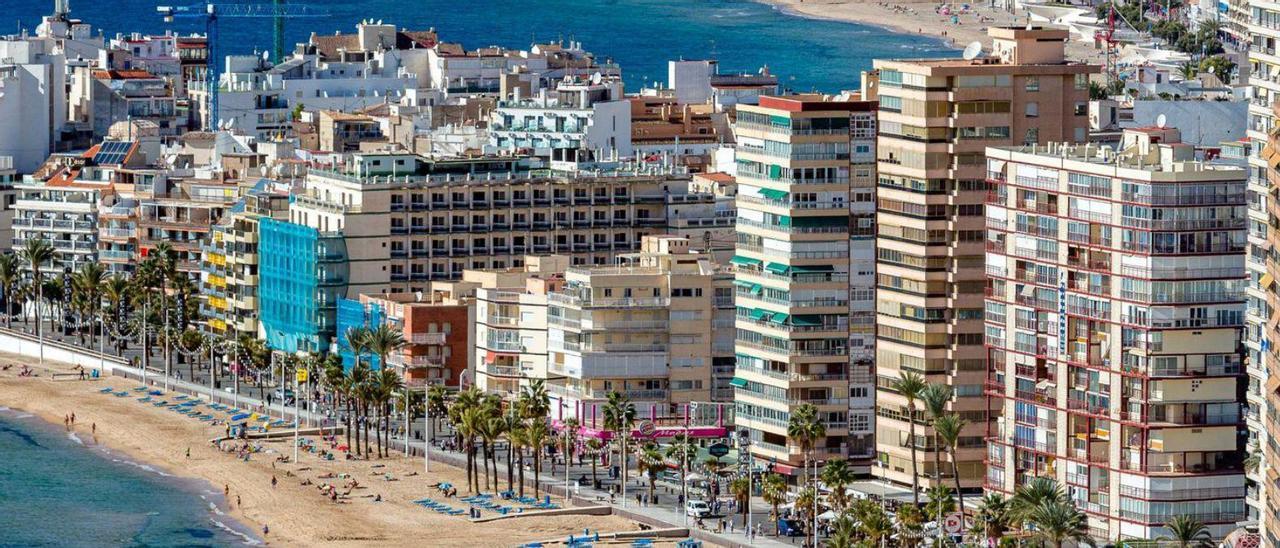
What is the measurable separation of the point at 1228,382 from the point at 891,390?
24042 mm

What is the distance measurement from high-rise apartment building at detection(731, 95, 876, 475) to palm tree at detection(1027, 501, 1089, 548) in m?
31.5

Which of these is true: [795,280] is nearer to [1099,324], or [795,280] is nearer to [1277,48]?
[1099,324]

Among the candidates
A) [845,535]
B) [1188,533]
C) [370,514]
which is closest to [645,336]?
[370,514]

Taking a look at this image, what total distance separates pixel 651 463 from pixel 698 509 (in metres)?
4.86

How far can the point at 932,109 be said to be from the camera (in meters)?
174

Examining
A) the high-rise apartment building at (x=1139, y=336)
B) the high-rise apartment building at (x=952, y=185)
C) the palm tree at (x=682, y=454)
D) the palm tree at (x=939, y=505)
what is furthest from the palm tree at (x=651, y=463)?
the high-rise apartment building at (x=1139, y=336)

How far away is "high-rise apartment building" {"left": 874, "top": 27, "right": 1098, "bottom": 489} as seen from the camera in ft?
571

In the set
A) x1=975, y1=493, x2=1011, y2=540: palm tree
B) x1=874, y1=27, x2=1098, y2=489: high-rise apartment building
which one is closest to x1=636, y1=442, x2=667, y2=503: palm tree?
x1=874, y1=27, x2=1098, y2=489: high-rise apartment building

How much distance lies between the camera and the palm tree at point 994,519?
156 meters

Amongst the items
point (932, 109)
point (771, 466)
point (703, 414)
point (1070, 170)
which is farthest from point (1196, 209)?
point (703, 414)

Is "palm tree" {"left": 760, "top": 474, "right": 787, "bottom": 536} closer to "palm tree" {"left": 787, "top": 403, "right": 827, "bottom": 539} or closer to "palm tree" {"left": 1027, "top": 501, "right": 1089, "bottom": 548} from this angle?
"palm tree" {"left": 787, "top": 403, "right": 827, "bottom": 539}

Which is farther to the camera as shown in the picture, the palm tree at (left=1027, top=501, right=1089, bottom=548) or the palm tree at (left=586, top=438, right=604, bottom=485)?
the palm tree at (left=586, top=438, right=604, bottom=485)

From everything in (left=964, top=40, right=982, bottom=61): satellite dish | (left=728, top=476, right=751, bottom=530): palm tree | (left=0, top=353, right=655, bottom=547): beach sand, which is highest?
(left=964, top=40, right=982, bottom=61): satellite dish

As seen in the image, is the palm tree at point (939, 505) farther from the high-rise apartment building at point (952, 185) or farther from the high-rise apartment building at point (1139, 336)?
the high-rise apartment building at point (952, 185)
